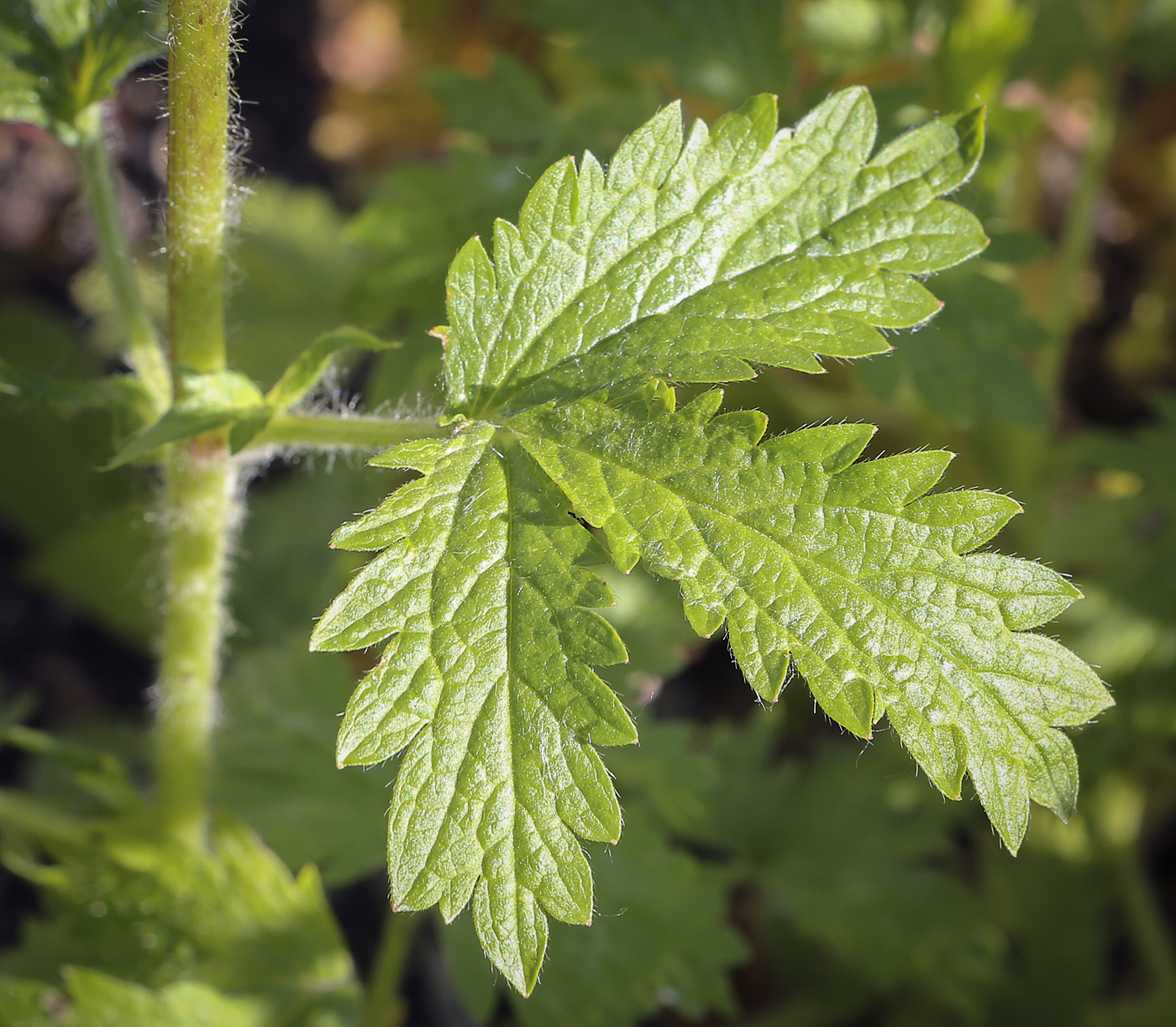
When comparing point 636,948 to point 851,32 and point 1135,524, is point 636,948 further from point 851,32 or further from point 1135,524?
point 851,32

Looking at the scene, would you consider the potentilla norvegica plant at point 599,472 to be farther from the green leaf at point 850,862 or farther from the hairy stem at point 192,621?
the green leaf at point 850,862

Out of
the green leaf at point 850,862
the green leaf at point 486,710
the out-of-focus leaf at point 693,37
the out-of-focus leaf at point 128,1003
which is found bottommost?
the green leaf at point 850,862

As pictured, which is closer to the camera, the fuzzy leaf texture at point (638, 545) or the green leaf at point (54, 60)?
the fuzzy leaf texture at point (638, 545)

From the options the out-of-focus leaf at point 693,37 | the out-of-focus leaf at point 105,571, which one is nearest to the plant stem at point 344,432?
the out-of-focus leaf at point 693,37

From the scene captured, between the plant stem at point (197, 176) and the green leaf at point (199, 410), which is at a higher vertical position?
the plant stem at point (197, 176)

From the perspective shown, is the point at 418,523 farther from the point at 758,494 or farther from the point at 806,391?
the point at 806,391

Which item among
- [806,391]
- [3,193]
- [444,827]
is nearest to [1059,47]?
[806,391]

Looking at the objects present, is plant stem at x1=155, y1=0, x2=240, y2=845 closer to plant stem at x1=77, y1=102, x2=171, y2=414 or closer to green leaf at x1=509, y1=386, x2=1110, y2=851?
plant stem at x1=77, y1=102, x2=171, y2=414
